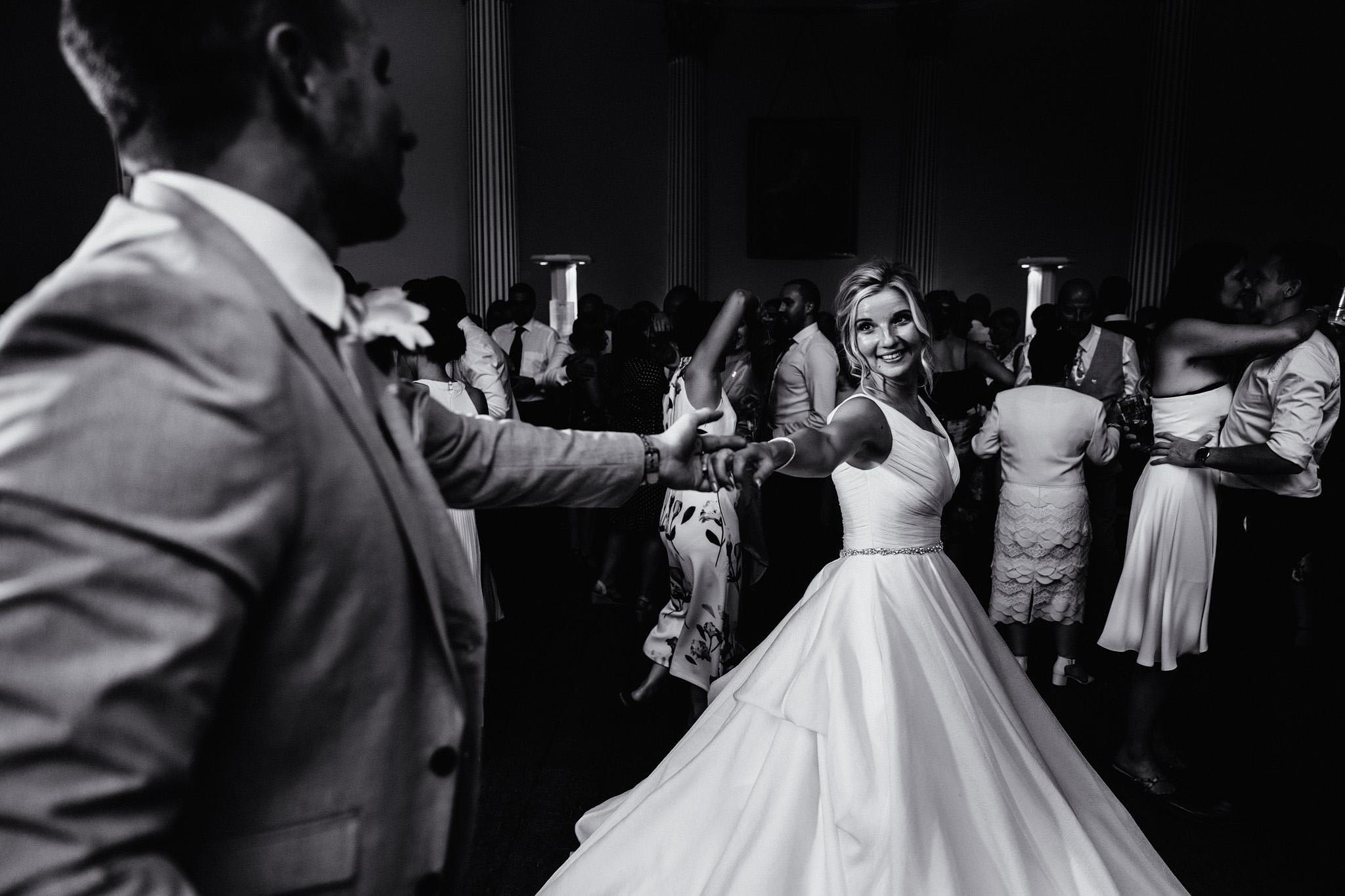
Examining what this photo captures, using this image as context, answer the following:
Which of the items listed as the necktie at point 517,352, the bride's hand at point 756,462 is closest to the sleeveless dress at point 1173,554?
the bride's hand at point 756,462

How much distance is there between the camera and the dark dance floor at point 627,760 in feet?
9.21

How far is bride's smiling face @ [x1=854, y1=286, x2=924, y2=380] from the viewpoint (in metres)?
2.59

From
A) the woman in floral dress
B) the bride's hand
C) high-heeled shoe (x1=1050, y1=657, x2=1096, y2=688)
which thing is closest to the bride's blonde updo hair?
the bride's hand

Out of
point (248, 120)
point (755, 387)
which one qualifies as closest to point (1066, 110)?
point (755, 387)

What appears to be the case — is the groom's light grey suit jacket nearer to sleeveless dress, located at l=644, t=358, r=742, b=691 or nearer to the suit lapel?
the suit lapel

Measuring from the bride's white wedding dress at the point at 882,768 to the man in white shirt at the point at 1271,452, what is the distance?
1359mm

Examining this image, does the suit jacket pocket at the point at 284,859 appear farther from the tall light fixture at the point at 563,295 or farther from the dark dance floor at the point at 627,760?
the tall light fixture at the point at 563,295

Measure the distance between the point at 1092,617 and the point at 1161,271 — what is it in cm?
717

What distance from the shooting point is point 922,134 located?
38.3 ft

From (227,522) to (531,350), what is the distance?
23.6 feet

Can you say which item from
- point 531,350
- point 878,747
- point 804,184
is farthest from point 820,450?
point 804,184

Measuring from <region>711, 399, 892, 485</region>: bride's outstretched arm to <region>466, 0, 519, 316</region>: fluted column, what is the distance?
27.1ft

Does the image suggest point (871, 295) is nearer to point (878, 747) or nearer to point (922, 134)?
point (878, 747)

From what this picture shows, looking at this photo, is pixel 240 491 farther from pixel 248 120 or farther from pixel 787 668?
pixel 787 668
